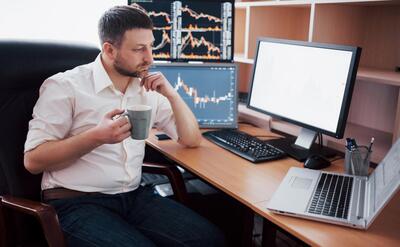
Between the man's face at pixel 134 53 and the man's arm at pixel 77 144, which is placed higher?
the man's face at pixel 134 53

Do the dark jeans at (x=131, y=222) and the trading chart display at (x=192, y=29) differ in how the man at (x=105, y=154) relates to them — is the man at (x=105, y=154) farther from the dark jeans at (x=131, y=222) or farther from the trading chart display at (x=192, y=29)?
the trading chart display at (x=192, y=29)

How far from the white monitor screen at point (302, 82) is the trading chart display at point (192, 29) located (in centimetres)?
29

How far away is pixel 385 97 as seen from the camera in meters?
1.85

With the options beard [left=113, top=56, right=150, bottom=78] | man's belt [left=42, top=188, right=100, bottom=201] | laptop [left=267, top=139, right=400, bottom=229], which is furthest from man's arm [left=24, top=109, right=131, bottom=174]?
laptop [left=267, top=139, right=400, bottom=229]

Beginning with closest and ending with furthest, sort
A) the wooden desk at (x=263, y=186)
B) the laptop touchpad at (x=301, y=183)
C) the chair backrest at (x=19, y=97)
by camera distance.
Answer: the wooden desk at (x=263, y=186), the laptop touchpad at (x=301, y=183), the chair backrest at (x=19, y=97)

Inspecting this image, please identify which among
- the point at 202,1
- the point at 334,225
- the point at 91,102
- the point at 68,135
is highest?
the point at 202,1

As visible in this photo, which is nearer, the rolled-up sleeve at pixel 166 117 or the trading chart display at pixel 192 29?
the rolled-up sleeve at pixel 166 117

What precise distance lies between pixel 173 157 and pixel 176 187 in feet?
0.40

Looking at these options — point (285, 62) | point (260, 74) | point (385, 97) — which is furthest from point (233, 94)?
point (385, 97)

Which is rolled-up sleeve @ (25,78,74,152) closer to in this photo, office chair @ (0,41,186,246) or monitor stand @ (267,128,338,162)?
office chair @ (0,41,186,246)

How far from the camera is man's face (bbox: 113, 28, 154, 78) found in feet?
4.99

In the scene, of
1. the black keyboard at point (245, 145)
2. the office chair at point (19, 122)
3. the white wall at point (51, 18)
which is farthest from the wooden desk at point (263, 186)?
the white wall at point (51, 18)

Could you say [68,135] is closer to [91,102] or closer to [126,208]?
[91,102]

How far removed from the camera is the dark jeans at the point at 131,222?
52.9 inches
